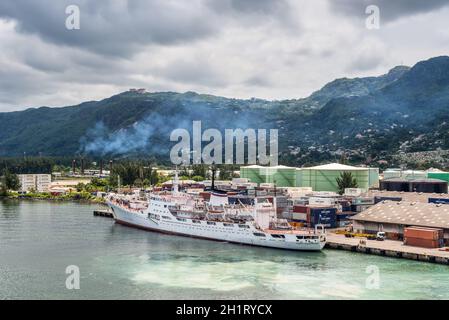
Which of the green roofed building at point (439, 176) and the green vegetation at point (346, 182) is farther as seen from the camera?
the green roofed building at point (439, 176)

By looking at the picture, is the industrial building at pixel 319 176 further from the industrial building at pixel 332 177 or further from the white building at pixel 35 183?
the white building at pixel 35 183

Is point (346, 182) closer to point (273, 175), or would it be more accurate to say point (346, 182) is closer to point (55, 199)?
point (273, 175)

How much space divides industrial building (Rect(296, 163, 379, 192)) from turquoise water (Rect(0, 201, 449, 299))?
27842 millimetres

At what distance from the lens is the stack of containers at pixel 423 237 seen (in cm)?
3168

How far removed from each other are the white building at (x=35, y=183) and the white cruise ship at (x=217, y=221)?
116 ft

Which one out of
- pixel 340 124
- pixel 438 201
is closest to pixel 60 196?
pixel 438 201

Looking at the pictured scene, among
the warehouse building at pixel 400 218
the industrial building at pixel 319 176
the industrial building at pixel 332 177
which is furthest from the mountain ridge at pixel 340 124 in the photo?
the warehouse building at pixel 400 218

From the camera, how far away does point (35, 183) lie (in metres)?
78.9

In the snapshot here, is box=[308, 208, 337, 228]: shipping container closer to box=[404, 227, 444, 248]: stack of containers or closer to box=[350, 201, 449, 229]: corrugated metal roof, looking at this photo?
box=[350, 201, 449, 229]: corrugated metal roof

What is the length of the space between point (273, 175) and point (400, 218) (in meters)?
34.6

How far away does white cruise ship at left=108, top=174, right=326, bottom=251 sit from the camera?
111 ft

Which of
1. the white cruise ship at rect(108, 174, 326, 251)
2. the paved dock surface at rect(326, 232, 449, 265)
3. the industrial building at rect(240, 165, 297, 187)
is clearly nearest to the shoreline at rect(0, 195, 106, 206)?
the industrial building at rect(240, 165, 297, 187)

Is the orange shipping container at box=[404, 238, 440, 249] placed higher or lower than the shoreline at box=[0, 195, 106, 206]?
lower

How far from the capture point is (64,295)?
877 inches
